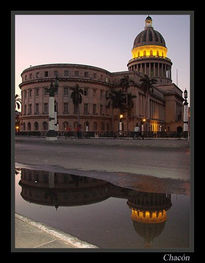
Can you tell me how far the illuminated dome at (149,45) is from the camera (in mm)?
110062

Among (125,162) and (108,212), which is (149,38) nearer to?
(125,162)

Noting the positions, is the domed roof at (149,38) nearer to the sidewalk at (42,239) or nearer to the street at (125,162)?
the street at (125,162)

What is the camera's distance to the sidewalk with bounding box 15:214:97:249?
121 inches


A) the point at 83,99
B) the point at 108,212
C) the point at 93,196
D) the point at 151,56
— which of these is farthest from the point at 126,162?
the point at 151,56

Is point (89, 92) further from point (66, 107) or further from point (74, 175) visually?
point (74, 175)

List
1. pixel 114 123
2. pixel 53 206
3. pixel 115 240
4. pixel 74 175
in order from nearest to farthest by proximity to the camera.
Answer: pixel 115 240
pixel 53 206
pixel 74 175
pixel 114 123

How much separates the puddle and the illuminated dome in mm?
111005

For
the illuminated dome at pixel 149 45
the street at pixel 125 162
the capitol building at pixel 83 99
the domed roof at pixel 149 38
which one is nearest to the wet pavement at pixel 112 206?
the street at pixel 125 162

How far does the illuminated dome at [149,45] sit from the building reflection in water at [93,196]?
110 meters

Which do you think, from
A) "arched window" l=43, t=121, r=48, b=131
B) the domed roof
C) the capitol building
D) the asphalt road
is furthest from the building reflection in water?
the domed roof

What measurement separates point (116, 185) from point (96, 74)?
226 feet

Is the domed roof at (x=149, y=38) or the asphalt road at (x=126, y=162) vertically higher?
the domed roof at (x=149, y=38)
